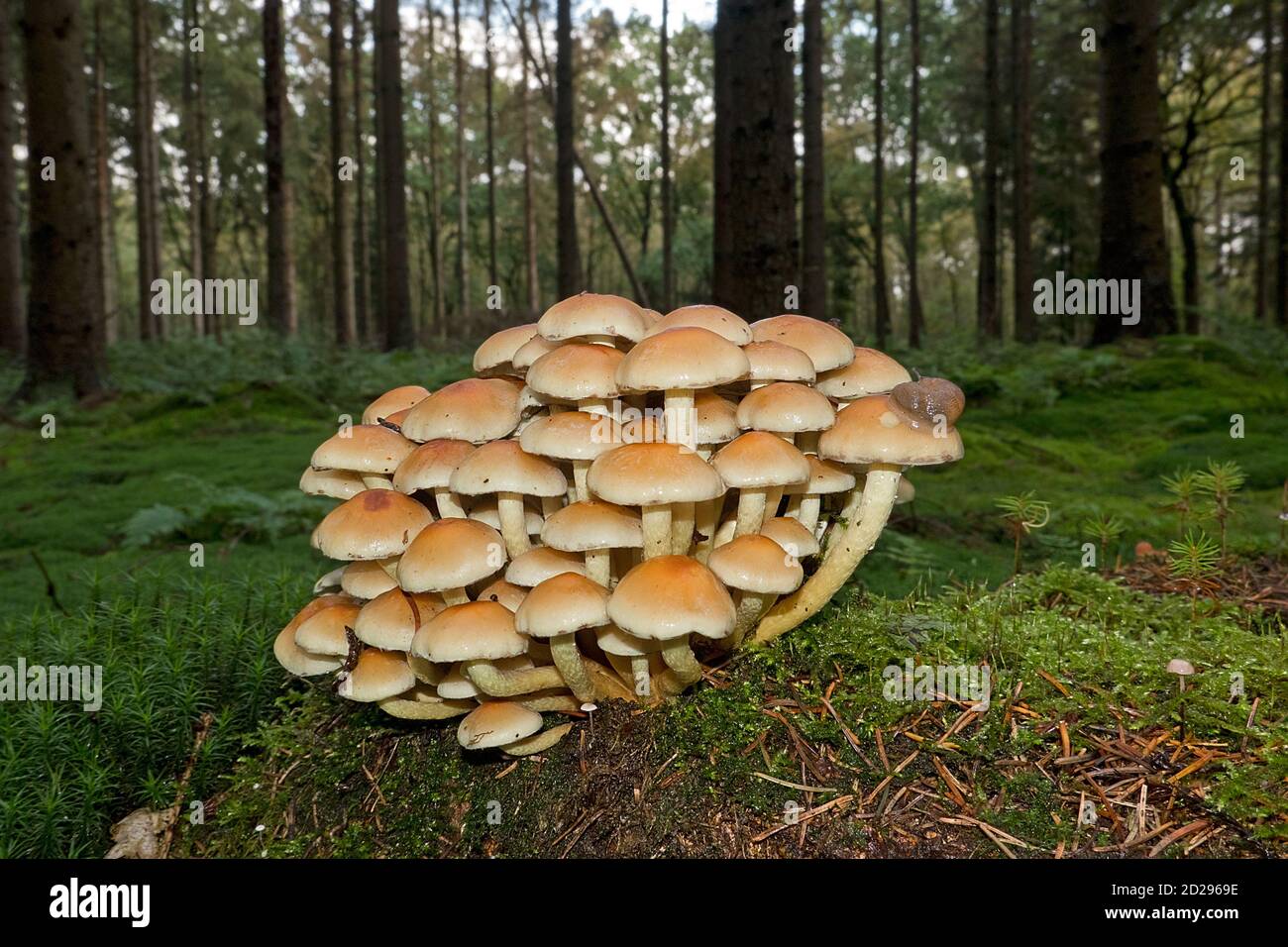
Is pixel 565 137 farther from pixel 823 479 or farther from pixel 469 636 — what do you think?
pixel 469 636

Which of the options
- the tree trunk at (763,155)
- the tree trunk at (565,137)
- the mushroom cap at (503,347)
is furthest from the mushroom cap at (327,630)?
the tree trunk at (565,137)

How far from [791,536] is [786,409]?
36cm

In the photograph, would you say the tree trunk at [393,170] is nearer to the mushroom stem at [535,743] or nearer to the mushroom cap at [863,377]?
the mushroom cap at [863,377]

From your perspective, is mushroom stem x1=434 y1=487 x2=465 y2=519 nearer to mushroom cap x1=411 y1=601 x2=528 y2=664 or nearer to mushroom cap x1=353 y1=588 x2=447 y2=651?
mushroom cap x1=353 y1=588 x2=447 y2=651

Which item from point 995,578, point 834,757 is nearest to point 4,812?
point 834,757

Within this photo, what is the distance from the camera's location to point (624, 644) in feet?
7.18

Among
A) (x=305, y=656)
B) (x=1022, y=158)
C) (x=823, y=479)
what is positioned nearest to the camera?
(x=823, y=479)

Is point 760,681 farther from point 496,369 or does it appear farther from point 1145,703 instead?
point 496,369

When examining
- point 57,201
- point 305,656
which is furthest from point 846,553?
point 57,201

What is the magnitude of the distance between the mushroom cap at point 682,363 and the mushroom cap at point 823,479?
0.47 metres

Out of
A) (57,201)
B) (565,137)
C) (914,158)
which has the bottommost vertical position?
(57,201)

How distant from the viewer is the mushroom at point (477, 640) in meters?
2.06

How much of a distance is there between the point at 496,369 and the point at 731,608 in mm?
1169

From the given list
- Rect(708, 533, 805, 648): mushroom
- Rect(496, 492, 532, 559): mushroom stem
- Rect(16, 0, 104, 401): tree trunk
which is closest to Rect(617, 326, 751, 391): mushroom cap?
Rect(708, 533, 805, 648): mushroom
